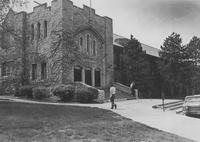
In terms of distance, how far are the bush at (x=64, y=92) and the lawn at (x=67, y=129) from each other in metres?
9.50

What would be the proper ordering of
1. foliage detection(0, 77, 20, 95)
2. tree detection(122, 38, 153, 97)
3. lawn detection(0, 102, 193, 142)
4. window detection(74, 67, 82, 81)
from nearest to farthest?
lawn detection(0, 102, 193, 142)
foliage detection(0, 77, 20, 95)
window detection(74, 67, 82, 81)
tree detection(122, 38, 153, 97)

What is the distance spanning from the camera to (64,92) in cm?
2341

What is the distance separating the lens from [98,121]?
12.7 m

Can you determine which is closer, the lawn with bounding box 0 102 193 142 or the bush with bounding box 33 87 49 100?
the lawn with bounding box 0 102 193 142

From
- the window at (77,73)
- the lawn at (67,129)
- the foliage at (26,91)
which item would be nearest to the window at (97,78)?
the window at (77,73)

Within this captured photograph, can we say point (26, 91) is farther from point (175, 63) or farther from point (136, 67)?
point (175, 63)

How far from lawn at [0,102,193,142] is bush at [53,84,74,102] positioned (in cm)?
950

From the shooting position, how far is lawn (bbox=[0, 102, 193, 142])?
940 centimetres

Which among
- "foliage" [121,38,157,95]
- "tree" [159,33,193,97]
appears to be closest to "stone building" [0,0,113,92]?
"foliage" [121,38,157,95]

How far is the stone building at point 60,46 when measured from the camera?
2803 centimetres

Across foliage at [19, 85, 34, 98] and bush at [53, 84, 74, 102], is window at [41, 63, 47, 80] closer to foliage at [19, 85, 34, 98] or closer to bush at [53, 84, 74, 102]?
foliage at [19, 85, 34, 98]

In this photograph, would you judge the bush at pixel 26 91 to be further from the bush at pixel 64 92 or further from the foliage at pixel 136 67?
the foliage at pixel 136 67

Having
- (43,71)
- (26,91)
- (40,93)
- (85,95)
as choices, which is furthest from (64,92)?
(43,71)

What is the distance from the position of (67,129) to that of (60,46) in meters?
18.3
